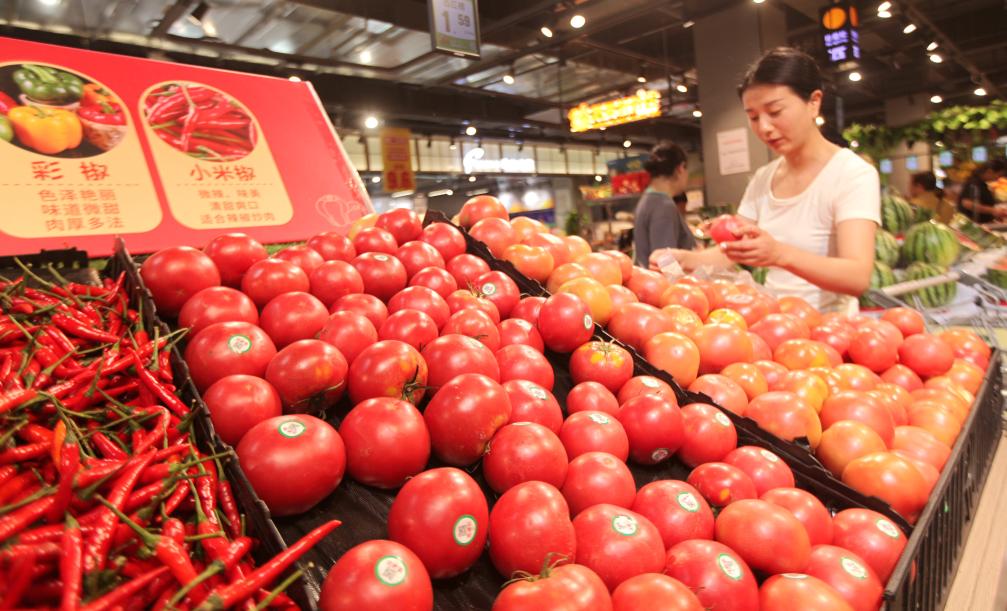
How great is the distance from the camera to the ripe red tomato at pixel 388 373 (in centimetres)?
119

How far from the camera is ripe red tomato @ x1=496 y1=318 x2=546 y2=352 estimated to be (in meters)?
1.54

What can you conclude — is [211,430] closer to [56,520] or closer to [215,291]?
[56,520]

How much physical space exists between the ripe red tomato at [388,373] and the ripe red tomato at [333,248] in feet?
1.93

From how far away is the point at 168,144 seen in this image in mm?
2270

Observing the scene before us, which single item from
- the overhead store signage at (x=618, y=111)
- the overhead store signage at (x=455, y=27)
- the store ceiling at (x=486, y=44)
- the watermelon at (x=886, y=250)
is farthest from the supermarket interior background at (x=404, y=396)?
the overhead store signage at (x=618, y=111)

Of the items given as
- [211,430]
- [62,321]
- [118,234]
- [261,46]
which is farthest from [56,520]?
[261,46]

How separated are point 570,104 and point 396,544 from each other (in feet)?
47.8

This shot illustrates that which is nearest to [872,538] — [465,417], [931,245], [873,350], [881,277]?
[465,417]

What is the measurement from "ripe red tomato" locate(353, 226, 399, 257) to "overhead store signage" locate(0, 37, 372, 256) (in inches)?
27.0

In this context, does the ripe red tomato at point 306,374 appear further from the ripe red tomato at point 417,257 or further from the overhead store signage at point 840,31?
the overhead store signage at point 840,31

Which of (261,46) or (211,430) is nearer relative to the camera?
(211,430)

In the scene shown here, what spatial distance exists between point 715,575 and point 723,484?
284 mm

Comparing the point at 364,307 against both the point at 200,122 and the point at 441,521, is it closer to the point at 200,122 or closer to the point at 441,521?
the point at 441,521

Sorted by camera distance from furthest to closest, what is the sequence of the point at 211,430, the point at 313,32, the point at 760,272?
1. the point at 313,32
2. the point at 760,272
3. the point at 211,430
